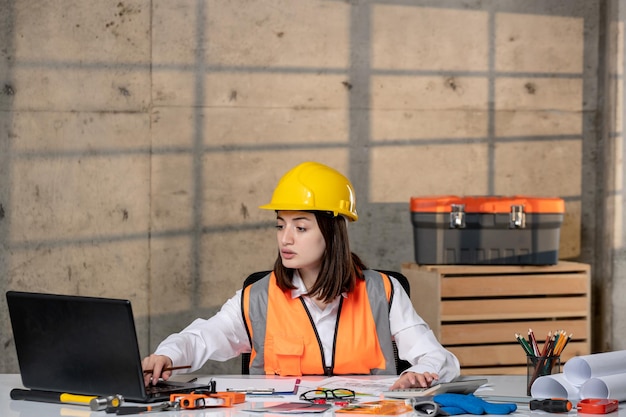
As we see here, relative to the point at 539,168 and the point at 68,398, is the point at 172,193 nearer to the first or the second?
the point at 539,168

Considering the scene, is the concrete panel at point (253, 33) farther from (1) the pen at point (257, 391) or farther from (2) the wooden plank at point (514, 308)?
(1) the pen at point (257, 391)

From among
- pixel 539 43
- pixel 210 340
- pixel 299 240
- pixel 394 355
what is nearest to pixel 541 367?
pixel 394 355

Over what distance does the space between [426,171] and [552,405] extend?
3.40m

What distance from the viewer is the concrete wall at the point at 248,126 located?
521 cm

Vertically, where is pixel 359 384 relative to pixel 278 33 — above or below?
below

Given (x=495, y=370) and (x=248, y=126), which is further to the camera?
(x=248, y=126)

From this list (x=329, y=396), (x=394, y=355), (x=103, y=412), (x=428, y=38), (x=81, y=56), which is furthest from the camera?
(x=428, y=38)

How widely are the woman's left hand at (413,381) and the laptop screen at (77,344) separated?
68 centimetres

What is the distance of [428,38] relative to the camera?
5496 millimetres

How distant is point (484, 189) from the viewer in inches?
219

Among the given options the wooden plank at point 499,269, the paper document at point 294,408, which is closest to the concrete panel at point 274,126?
the wooden plank at point 499,269

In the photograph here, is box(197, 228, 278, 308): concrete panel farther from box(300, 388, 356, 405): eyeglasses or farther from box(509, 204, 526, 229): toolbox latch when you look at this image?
box(300, 388, 356, 405): eyeglasses

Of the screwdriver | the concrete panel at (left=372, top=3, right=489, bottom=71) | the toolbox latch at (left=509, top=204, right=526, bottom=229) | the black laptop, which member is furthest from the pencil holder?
the concrete panel at (left=372, top=3, right=489, bottom=71)

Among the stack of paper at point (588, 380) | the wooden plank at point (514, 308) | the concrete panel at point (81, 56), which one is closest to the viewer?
the stack of paper at point (588, 380)
